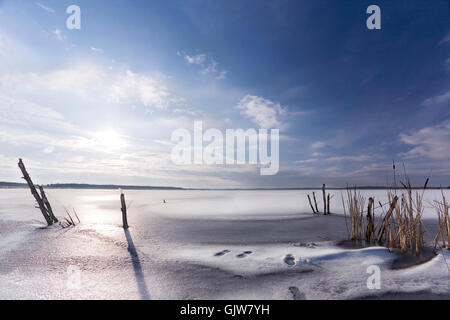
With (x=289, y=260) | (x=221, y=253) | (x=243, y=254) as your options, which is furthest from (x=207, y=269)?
Answer: (x=289, y=260)

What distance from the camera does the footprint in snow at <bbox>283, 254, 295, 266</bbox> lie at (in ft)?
15.2

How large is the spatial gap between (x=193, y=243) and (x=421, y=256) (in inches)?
215

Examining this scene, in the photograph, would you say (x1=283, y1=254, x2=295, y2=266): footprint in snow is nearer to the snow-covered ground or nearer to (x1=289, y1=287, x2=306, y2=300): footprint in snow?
the snow-covered ground

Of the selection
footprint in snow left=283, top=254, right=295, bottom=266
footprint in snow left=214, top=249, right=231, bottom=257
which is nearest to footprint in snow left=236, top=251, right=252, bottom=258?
footprint in snow left=214, top=249, right=231, bottom=257

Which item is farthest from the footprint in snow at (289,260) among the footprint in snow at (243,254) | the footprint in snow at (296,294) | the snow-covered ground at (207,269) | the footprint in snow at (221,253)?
the footprint in snow at (221,253)

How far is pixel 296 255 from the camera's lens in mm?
5082

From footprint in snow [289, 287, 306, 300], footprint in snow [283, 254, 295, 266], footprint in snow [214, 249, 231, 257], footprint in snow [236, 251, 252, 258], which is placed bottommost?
footprint in snow [214, 249, 231, 257]

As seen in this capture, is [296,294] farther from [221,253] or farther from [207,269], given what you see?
[221,253]

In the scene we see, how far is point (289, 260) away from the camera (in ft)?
15.8

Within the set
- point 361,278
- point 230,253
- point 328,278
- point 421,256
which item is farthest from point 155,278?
point 421,256

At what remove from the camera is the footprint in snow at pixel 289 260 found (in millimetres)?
4632

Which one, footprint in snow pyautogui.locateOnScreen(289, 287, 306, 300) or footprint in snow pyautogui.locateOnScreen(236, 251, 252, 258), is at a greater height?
footprint in snow pyautogui.locateOnScreen(289, 287, 306, 300)

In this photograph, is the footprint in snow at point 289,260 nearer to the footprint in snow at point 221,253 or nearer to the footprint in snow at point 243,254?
the footprint in snow at point 243,254
